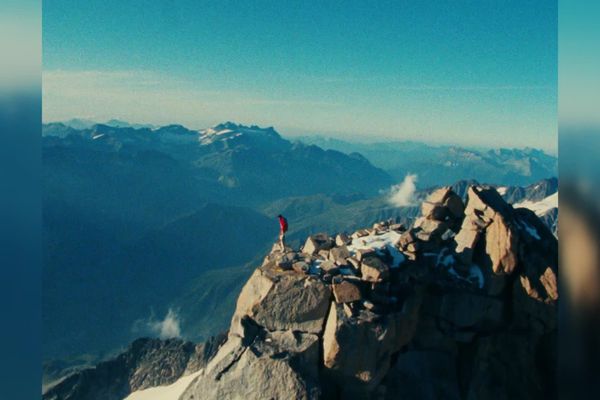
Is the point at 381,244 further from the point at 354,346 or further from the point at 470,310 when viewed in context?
the point at 354,346

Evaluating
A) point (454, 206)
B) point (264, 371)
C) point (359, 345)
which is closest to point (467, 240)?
point (454, 206)

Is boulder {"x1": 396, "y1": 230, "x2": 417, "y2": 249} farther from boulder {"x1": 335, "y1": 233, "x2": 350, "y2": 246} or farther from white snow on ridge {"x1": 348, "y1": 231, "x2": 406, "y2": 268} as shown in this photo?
boulder {"x1": 335, "y1": 233, "x2": 350, "y2": 246}

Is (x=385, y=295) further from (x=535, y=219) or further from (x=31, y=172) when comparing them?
(x=31, y=172)

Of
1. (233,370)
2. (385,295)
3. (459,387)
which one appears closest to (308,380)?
(233,370)

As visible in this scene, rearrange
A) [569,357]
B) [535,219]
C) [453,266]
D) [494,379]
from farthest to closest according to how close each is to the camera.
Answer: [535,219] < [453,266] < [494,379] < [569,357]

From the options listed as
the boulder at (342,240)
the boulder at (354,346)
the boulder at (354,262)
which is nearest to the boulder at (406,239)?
the boulder at (342,240)

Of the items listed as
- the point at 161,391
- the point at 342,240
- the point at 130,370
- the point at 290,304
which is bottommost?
the point at 130,370

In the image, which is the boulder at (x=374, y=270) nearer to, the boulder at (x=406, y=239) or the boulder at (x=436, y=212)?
the boulder at (x=406, y=239)

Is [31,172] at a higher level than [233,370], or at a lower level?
higher
